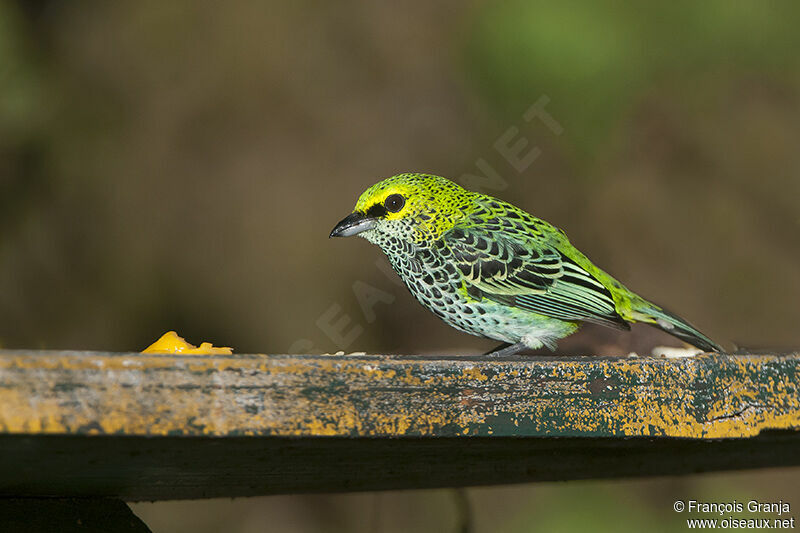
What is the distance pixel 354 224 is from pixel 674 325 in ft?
2.51

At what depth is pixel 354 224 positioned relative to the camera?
2014 mm

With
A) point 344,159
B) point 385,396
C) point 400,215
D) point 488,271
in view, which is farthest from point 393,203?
point 344,159

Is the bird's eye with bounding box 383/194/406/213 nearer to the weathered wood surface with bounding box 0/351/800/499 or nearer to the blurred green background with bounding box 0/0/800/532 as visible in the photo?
the weathered wood surface with bounding box 0/351/800/499

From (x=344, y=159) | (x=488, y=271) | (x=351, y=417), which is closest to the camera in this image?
(x=351, y=417)

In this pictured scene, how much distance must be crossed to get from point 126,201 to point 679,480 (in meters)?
3.10

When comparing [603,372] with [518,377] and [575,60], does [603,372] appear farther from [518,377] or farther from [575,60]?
[575,60]

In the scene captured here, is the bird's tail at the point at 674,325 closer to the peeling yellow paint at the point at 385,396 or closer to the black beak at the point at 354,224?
the peeling yellow paint at the point at 385,396

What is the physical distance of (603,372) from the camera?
1.33 m

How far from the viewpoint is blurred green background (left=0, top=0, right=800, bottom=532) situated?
4359 millimetres

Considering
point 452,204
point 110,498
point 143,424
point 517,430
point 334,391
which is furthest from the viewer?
point 452,204

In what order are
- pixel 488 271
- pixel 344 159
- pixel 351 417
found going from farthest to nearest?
pixel 344 159 < pixel 488 271 < pixel 351 417

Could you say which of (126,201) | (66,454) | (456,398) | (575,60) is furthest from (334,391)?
(126,201)

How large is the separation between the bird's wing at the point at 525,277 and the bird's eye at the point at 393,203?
12 cm

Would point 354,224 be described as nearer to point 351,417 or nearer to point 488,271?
point 488,271
